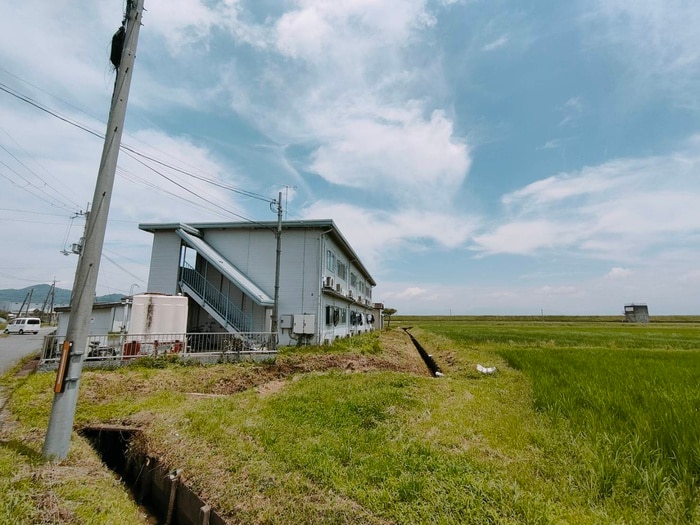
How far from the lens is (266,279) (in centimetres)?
1548

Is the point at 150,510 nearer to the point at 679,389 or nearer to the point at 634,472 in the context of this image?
the point at 634,472

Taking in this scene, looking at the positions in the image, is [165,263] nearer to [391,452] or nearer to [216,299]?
[216,299]

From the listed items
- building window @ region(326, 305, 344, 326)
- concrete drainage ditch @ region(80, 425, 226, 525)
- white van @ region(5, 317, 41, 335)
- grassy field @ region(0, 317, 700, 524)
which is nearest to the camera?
grassy field @ region(0, 317, 700, 524)

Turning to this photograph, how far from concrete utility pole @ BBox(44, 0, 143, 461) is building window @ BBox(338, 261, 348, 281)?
51.1 feet

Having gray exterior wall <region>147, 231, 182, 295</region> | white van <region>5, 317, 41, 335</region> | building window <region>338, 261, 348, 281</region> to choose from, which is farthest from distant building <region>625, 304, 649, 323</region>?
white van <region>5, 317, 41, 335</region>

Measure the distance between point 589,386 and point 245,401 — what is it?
6.75m

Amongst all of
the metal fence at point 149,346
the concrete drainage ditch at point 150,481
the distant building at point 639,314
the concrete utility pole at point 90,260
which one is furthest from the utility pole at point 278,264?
the distant building at point 639,314

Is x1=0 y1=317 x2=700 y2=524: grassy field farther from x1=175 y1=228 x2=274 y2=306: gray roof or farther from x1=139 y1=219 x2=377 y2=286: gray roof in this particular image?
x1=139 y1=219 x2=377 y2=286: gray roof

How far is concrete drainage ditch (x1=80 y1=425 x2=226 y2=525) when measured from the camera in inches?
133

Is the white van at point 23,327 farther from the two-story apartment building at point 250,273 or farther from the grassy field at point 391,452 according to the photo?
the grassy field at point 391,452

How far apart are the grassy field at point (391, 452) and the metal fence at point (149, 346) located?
1.52 m

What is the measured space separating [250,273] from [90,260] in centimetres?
1174

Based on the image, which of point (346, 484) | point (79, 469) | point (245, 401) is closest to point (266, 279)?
point (245, 401)

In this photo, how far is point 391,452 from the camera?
3.89 metres
